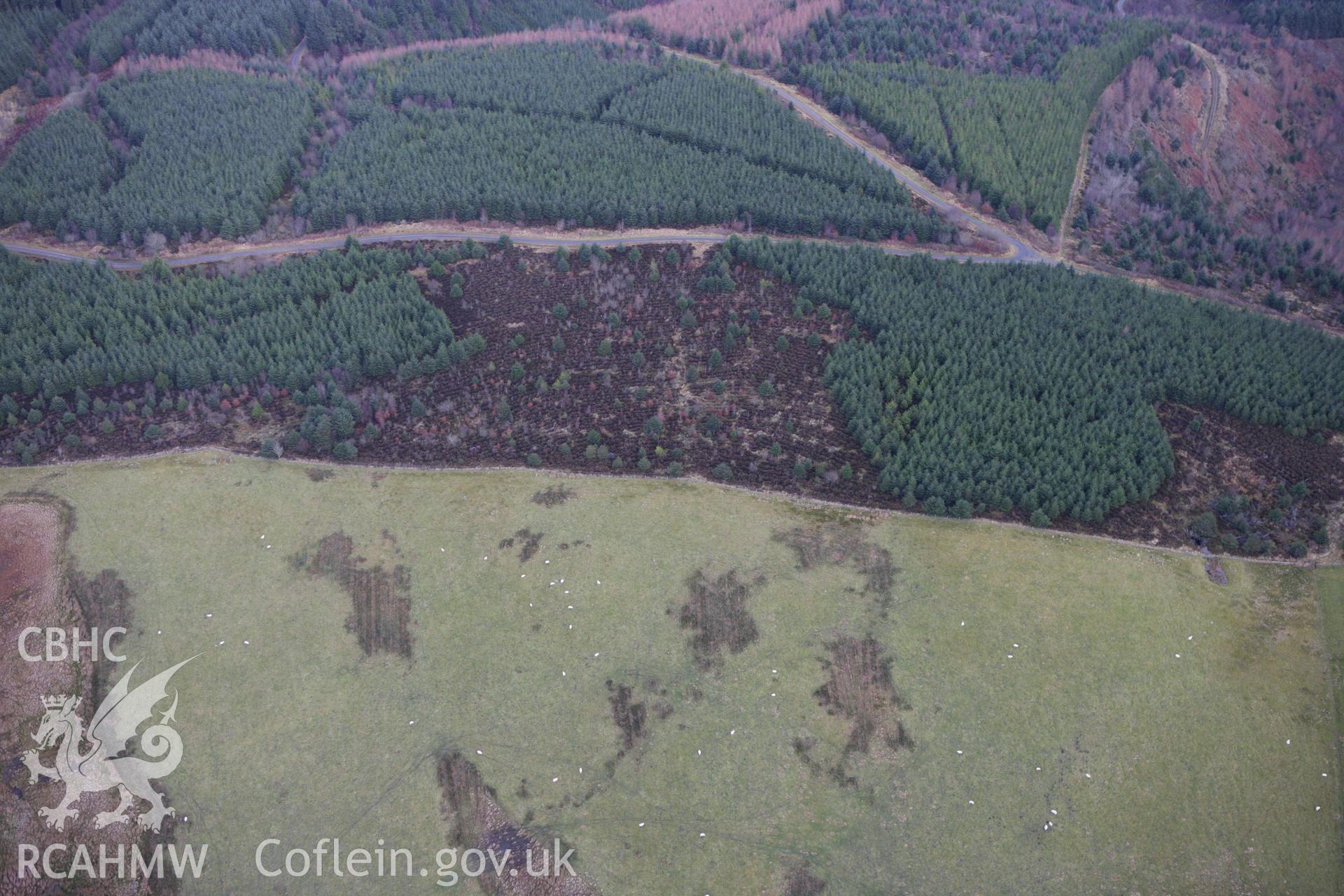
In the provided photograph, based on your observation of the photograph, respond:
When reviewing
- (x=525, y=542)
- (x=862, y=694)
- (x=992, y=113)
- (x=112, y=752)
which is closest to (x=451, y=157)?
(x=525, y=542)

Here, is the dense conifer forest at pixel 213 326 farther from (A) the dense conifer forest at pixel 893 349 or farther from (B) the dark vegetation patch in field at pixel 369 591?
(B) the dark vegetation patch in field at pixel 369 591

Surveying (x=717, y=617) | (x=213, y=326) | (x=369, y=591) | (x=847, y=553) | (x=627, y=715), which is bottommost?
(x=627, y=715)

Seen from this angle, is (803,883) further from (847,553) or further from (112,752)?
(112,752)

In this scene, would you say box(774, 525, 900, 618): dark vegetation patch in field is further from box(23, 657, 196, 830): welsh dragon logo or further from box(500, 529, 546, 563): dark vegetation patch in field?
box(23, 657, 196, 830): welsh dragon logo

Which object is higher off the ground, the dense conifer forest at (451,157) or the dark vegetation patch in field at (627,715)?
the dense conifer forest at (451,157)

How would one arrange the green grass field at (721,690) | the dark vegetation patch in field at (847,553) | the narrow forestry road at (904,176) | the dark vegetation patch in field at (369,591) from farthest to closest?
the narrow forestry road at (904,176) → the dark vegetation patch in field at (847,553) → the dark vegetation patch in field at (369,591) → the green grass field at (721,690)

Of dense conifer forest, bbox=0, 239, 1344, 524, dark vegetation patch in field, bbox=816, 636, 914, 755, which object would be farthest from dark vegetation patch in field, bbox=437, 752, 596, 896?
dense conifer forest, bbox=0, 239, 1344, 524

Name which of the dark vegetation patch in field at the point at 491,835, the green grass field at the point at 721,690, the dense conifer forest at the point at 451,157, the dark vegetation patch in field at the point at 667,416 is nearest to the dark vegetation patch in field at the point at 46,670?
the green grass field at the point at 721,690
